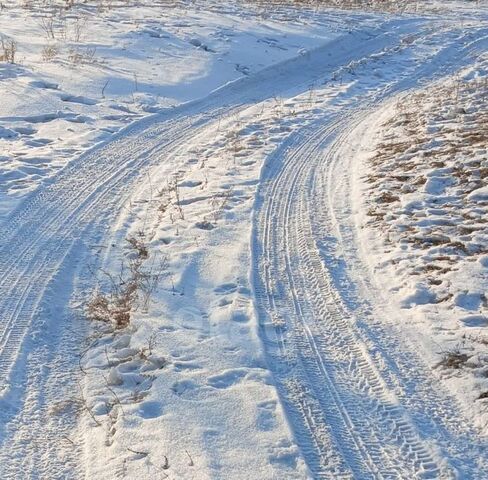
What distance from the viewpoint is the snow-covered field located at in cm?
415

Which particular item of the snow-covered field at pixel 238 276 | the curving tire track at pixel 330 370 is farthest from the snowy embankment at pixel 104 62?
the curving tire track at pixel 330 370

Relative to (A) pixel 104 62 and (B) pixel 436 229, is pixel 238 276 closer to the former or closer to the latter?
(B) pixel 436 229

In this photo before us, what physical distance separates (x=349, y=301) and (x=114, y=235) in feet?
8.43

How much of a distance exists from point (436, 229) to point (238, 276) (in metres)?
2.15

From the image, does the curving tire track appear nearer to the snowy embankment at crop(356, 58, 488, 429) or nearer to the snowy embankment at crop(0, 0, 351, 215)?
the snowy embankment at crop(356, 58, 488, 429)

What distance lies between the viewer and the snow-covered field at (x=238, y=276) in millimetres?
4152

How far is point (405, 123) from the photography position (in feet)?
35.4

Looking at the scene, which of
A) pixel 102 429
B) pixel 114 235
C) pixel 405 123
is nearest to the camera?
pixel 102 429

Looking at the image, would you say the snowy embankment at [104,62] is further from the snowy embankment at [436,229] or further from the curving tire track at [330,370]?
the snowy embankment at [436,229]

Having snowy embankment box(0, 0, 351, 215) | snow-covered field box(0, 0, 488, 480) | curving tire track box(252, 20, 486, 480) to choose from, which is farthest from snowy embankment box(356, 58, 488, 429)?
snowy embankment box(0, 0, 351, 215)

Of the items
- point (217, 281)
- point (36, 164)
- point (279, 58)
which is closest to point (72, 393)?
point (217, 281)

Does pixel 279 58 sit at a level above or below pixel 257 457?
above

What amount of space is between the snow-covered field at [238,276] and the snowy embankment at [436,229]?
25 millimetres

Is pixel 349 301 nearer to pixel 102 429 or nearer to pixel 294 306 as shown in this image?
pixel 294 306
